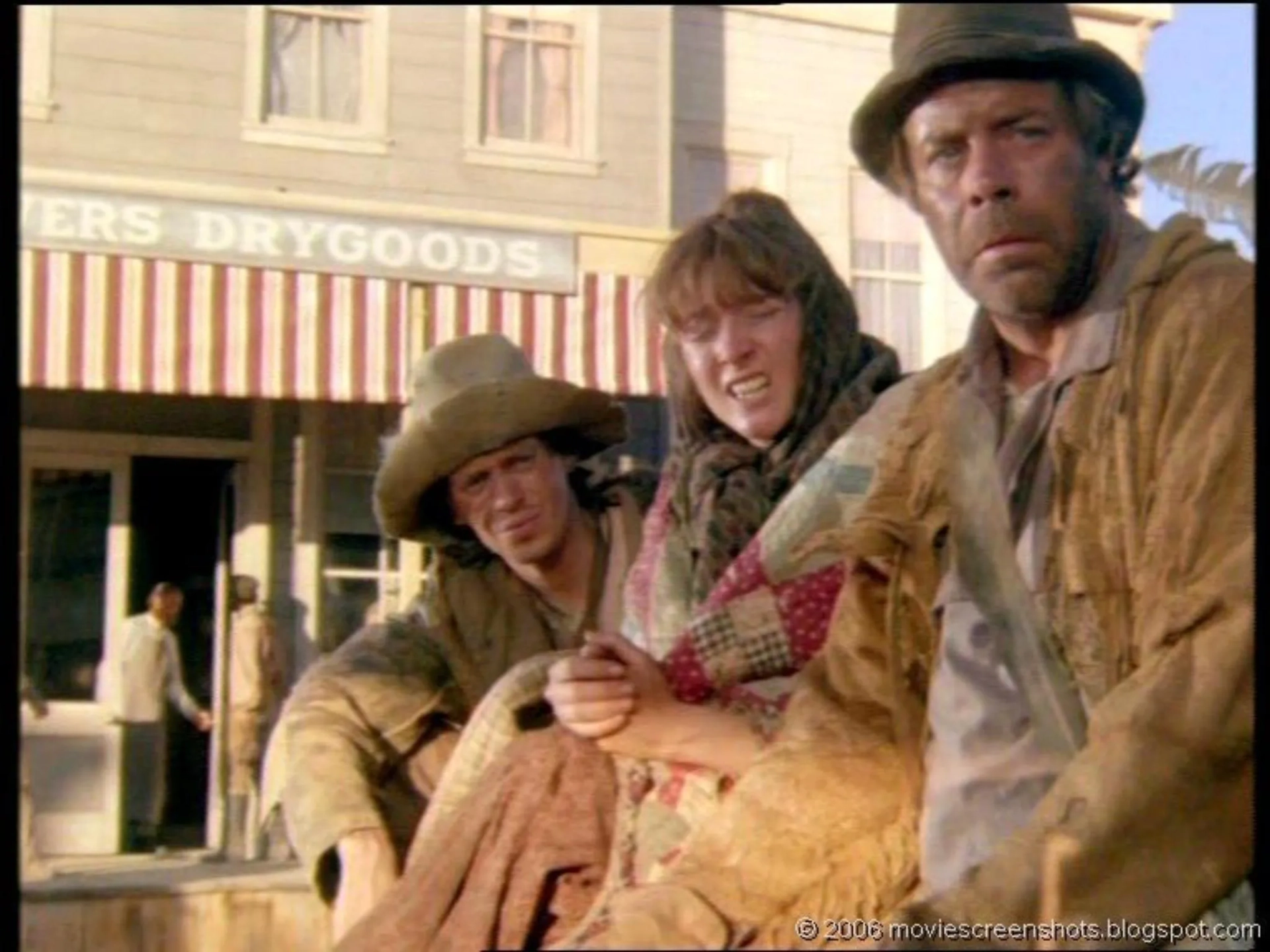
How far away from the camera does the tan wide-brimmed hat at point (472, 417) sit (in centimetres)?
Answer: 203

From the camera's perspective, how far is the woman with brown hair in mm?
1636

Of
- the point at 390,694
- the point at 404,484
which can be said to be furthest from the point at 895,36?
the point at 390,694

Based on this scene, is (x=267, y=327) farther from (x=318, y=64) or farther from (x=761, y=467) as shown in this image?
(x=761, y=467)

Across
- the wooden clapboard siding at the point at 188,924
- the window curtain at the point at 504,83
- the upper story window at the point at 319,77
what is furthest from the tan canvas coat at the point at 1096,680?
the wooden clapboard siding at the point at 188,924

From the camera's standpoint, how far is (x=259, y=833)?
2381 millimetres

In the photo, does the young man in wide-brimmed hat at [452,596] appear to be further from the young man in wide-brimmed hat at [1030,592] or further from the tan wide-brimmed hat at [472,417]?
the young man in wide-brimmed hat at [1030,592]

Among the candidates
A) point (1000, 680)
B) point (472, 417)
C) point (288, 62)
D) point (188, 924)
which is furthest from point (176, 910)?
point (1000, 680)

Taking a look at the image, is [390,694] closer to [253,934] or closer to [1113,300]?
[253,934]

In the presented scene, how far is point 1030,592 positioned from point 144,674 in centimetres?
100

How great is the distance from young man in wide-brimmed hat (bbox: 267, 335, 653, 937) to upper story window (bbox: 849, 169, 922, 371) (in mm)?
318

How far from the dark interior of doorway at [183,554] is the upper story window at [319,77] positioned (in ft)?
1.04

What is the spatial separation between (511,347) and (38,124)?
50 centimetres

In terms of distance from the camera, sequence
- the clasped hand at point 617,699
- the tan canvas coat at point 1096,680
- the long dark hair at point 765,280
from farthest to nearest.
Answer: the long dark hair at point 765,280 < the clasped hand at point 617,699 < the tan canvas coat at point 1096,680

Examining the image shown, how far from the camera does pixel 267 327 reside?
1763mm
